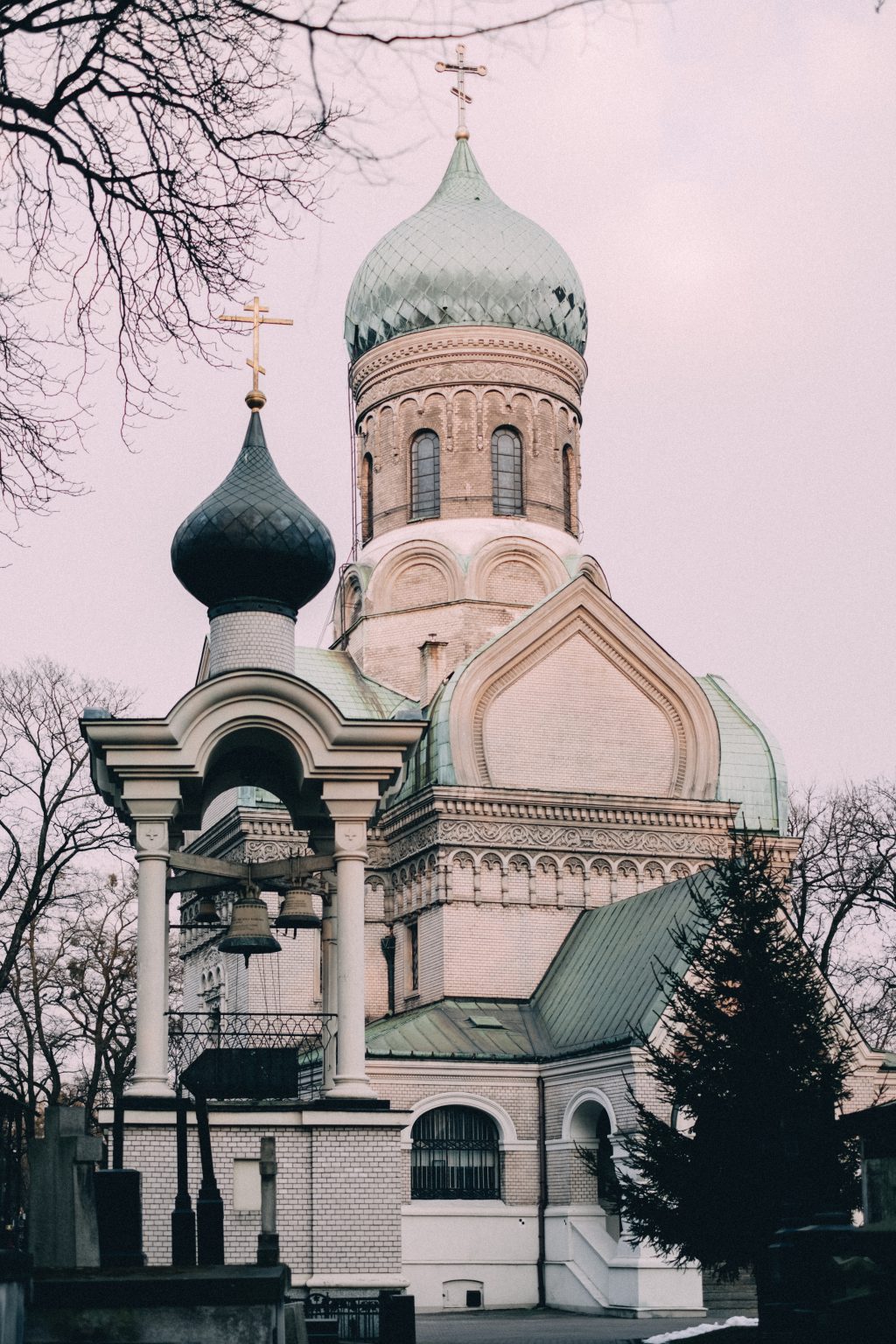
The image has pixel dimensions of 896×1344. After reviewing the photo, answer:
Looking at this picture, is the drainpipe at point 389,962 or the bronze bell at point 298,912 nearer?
the bronze bell at point 298,912

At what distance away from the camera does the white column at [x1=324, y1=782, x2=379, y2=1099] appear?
588 inches

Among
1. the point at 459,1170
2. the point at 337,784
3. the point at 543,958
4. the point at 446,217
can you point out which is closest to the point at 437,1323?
the point at 459,1170

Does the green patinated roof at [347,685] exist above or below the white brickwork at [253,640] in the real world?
above

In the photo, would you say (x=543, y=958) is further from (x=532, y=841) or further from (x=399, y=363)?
(x=399, y=363)

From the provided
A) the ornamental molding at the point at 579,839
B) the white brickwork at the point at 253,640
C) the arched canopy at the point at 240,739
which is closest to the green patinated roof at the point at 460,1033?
the ornamental molding at the point at 579,839

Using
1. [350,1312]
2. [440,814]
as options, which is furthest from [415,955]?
[350,1312]

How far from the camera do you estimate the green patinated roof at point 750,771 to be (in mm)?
28656

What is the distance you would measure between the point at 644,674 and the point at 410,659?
3.82 m

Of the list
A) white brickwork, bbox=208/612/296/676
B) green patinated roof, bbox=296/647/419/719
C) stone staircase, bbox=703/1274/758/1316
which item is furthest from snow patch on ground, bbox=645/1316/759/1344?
green patinated roof, bbox=296/647/419/719

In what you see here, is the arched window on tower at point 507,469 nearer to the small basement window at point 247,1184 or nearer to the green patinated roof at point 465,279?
the green patinated roof at point 465,279

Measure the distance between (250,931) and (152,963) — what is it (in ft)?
2.61

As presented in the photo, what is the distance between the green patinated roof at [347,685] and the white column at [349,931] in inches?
527

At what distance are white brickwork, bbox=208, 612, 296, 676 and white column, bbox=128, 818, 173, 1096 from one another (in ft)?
8.75

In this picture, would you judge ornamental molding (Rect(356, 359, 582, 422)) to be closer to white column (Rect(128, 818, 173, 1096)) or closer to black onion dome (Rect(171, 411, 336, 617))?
black onion dome (Rect(171, 411, 336, 617))
